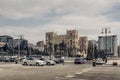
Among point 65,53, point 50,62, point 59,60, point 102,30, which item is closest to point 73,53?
point 65,53

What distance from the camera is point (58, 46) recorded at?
7564 inches

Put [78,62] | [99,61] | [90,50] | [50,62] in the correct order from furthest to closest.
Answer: [90,50] < [78,62] < [99,61] < [50,62]

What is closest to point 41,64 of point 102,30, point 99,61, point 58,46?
point 99,61

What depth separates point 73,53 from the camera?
637 ft

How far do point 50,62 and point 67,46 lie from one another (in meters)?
126

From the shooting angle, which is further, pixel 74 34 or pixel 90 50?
pixel 74 34

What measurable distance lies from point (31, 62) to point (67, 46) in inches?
5223

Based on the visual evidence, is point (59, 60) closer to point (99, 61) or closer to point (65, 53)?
point (99, 61)

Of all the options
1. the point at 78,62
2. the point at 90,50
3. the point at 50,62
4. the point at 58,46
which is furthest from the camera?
the point at 58,46

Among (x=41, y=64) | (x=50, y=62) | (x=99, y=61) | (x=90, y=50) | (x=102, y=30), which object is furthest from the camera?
(x=90, y=50)

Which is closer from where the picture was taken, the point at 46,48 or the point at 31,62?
the point at 31,62

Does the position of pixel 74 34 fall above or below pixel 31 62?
above

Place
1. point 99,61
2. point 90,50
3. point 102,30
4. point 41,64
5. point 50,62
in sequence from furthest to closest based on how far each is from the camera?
point 90,50, point 102,30, point 99,61, point 50,62, point 41,64

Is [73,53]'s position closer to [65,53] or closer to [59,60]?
[65,53]
